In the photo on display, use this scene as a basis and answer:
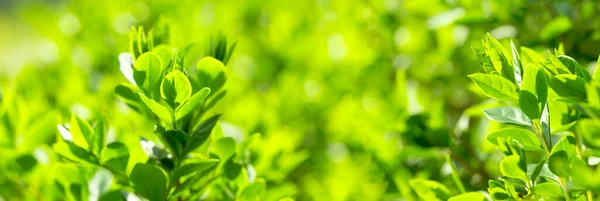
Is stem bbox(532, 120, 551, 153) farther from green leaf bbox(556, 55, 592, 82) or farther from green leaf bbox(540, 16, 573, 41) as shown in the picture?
green leaf bbox(540, 16, 573, 41)

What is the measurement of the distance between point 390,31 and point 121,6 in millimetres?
1159

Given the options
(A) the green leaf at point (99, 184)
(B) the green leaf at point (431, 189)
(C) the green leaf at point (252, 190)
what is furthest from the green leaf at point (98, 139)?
(B) the green leaf at point (431, 189)

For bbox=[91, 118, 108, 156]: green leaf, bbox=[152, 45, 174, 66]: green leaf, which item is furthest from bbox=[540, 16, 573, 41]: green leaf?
bbox=[91, 118, 108, 156]: green leaf

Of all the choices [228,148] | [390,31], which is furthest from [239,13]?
[228,148]

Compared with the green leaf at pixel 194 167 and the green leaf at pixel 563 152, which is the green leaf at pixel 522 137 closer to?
the green leaf at pixel 563 152

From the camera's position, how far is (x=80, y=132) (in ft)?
2.97

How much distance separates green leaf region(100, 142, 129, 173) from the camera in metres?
0.89

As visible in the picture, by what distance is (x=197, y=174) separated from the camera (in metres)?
0.90

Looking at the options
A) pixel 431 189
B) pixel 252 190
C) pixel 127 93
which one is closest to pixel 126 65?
pixel 127 93

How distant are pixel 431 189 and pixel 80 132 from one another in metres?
0.53

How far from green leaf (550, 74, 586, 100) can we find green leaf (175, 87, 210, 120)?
1.43 ft

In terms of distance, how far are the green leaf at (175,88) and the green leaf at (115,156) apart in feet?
0.45

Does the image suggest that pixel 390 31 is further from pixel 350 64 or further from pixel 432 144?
pixel 432 144

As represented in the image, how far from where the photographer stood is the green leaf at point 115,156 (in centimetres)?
89
